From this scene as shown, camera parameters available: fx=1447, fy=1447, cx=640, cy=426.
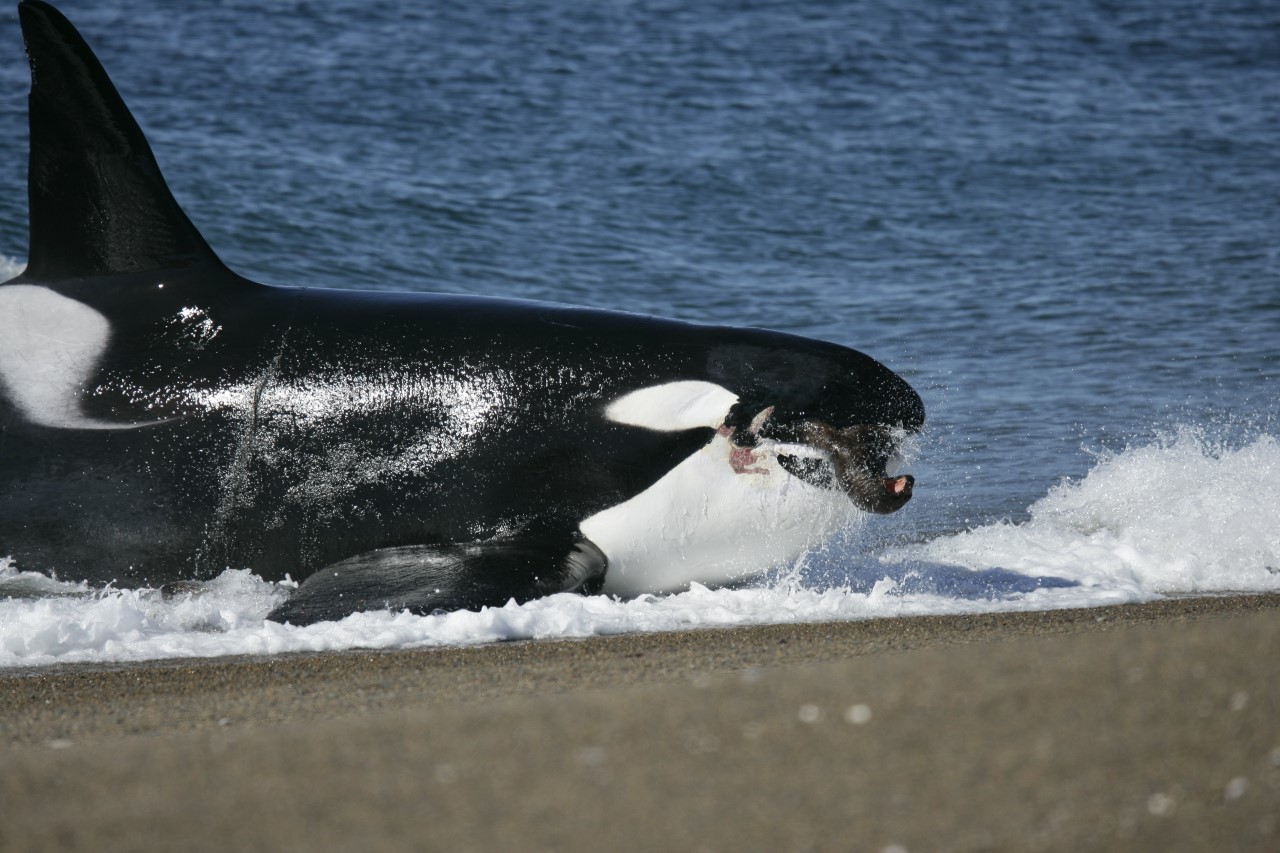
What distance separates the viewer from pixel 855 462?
746 cm

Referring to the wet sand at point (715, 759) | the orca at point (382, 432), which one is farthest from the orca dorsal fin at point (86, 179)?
the wet sand at point (715, 759)

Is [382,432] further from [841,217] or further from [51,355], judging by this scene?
[841,217]

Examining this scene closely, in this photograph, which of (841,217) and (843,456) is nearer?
(843,456)

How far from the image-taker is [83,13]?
28.8 metres

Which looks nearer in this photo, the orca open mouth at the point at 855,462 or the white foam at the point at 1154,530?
the orca open mouth at the point at 855,462

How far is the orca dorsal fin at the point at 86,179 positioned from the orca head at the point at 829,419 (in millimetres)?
3158

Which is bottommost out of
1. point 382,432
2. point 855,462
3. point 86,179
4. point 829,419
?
point 382,432

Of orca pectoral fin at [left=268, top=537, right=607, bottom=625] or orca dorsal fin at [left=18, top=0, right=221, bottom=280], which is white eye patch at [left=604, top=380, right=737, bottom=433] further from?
orca dorsal fin at [left=18, top=0, right=221, bottom=280]

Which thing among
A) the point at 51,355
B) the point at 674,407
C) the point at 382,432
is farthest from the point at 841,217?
the point at 51,355

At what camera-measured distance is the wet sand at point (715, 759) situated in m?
3.64

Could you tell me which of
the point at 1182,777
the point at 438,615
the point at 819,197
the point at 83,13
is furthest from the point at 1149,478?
the point at 83,13

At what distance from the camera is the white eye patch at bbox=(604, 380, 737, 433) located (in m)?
7.64

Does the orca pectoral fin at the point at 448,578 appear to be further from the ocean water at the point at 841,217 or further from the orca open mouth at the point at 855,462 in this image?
the orca open mouth at the point at 855,462

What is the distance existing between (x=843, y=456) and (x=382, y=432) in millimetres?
2426
